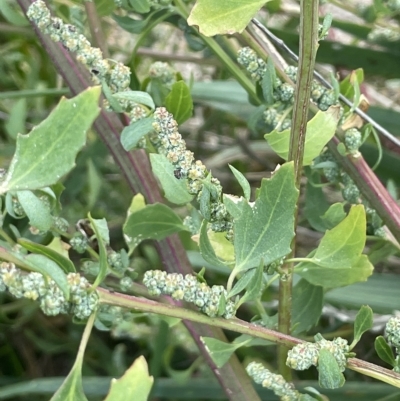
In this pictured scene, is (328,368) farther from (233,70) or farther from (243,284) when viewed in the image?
(233,70)

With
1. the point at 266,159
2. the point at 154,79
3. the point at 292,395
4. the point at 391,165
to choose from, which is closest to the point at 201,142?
the point at 266,159

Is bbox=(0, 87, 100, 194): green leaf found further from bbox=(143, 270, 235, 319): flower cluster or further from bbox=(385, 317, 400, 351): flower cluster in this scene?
bbox=(385, 317, 400, 351): flower cluster

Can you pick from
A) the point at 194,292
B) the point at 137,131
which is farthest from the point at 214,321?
the point at 137,131

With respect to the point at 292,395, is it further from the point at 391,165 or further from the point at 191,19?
the point at 391,165

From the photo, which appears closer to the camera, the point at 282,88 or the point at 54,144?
the point at 54,144

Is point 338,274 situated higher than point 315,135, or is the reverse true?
point 315,135

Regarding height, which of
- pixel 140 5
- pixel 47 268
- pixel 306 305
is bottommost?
pixel 306 305

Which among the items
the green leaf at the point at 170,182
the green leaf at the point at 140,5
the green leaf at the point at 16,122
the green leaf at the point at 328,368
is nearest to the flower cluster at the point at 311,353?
the green leaf at the point at 328,368

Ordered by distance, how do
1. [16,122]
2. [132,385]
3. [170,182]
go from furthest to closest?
[16,122], [170,182], [132,385]
